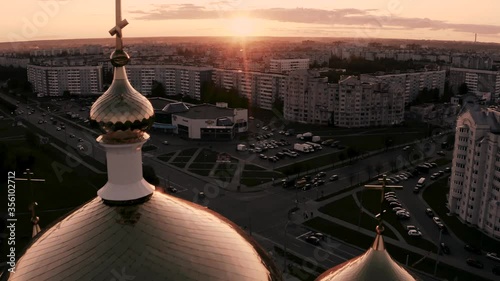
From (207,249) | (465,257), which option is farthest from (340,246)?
(207,249)

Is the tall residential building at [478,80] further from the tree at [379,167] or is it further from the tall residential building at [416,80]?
the tree at [379,167]

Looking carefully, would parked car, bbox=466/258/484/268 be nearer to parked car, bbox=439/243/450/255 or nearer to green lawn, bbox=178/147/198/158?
parked car, bbox=439/243/450/255

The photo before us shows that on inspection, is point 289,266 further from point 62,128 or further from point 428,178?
point 62,128

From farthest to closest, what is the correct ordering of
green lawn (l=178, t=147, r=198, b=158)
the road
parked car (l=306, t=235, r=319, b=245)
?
green lawn (l=178, t=147, r=198, b=158)
parked car (l=306, t=235, r=319, b=245)
the road

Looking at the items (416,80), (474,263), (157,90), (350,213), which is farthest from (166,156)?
(416,80)

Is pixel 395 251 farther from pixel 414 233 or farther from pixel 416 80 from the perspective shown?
pixel 416 80

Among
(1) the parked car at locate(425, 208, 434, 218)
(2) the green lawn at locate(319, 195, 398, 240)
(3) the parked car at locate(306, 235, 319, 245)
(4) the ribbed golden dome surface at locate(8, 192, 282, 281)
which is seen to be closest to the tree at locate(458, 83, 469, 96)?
(1) the parked car at locate(425, 208, 434, 218)

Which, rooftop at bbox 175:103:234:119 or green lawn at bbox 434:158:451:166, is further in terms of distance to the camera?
rooftop at bbox 175:103:234:119
